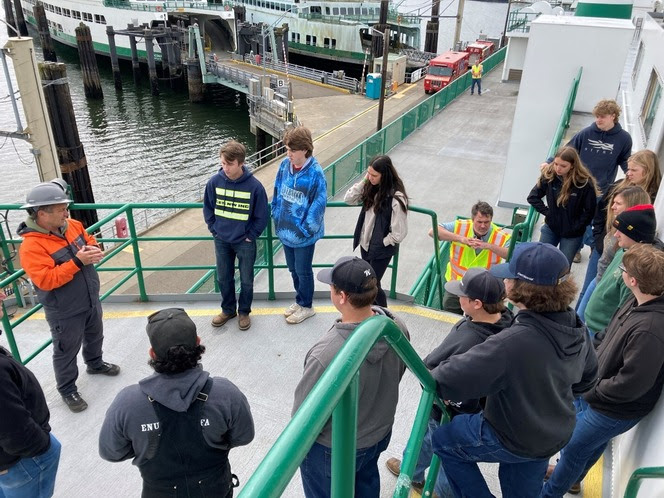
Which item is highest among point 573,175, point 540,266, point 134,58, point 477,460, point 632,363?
point 540,266

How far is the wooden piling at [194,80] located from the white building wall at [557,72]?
33.8 meters

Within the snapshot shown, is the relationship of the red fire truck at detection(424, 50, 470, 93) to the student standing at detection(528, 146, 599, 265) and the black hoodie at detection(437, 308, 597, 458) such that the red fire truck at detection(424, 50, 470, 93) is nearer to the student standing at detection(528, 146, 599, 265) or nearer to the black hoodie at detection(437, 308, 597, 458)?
the student standing at detection(528, 146, 599, 265)

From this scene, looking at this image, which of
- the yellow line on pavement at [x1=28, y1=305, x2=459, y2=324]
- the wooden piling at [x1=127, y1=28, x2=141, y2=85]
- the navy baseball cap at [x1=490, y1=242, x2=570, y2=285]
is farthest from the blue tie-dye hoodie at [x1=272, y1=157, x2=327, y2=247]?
the wooden piling at [x1=127, y1=28, x2=141, y2=85]

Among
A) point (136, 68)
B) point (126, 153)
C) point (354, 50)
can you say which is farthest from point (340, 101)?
point (136, 68)

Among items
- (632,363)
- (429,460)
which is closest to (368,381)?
(429,460)

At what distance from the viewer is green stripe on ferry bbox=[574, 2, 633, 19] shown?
42.8 ft

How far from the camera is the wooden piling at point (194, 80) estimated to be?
131 feet

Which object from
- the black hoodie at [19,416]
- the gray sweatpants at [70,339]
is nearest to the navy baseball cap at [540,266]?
the black hoodie at [19,416]

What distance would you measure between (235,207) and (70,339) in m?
1.72

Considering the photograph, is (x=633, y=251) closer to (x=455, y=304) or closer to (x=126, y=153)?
(x=455, y=304)

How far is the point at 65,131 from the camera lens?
17797 mm

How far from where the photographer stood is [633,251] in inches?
111

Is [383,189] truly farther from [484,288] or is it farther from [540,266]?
[540,266]

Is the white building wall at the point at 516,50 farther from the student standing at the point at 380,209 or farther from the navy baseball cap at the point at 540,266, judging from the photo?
the navy baseball cap at the point at 540,266
